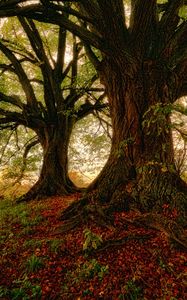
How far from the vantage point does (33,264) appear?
13.4ft

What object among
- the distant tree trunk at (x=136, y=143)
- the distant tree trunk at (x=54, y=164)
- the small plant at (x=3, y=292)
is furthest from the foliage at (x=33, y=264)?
the distant tree trunk at (x=54, y=164)

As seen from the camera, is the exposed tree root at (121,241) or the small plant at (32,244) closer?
the exposed tree root at (121,241)

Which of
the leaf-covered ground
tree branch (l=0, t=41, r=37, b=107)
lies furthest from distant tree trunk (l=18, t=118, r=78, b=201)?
the leaf-covered ground

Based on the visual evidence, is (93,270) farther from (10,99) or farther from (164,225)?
(10,99)

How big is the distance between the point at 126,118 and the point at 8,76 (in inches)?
353

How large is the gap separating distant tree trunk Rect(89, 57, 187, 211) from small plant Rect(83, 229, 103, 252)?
107 centimetres

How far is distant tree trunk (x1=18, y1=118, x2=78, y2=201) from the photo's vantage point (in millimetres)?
10320

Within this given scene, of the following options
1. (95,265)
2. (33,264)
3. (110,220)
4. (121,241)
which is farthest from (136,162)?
(33,264)

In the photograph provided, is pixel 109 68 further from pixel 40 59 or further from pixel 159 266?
pixel 40 59

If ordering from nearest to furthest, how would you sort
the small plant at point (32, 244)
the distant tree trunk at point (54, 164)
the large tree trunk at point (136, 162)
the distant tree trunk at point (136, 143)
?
the small plant at point (32, 244) → the large tree trunk at point (136, 162) → the distant tree trunk at point (136, 143) → the distant tree trunk at point (54, 164)

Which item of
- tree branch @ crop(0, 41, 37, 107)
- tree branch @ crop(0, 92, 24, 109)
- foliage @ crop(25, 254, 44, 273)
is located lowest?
foliage @ crop(25, 254, 44, 273)

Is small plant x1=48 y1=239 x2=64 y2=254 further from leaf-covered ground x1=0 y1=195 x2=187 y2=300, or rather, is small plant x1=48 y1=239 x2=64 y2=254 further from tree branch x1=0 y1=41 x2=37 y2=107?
tree branch x1=0 y1=41 x2=37 y2=107

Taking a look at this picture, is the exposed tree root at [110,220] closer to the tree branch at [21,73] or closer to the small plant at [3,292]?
the small plant at [3,292]

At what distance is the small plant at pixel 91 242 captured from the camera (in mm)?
4212
